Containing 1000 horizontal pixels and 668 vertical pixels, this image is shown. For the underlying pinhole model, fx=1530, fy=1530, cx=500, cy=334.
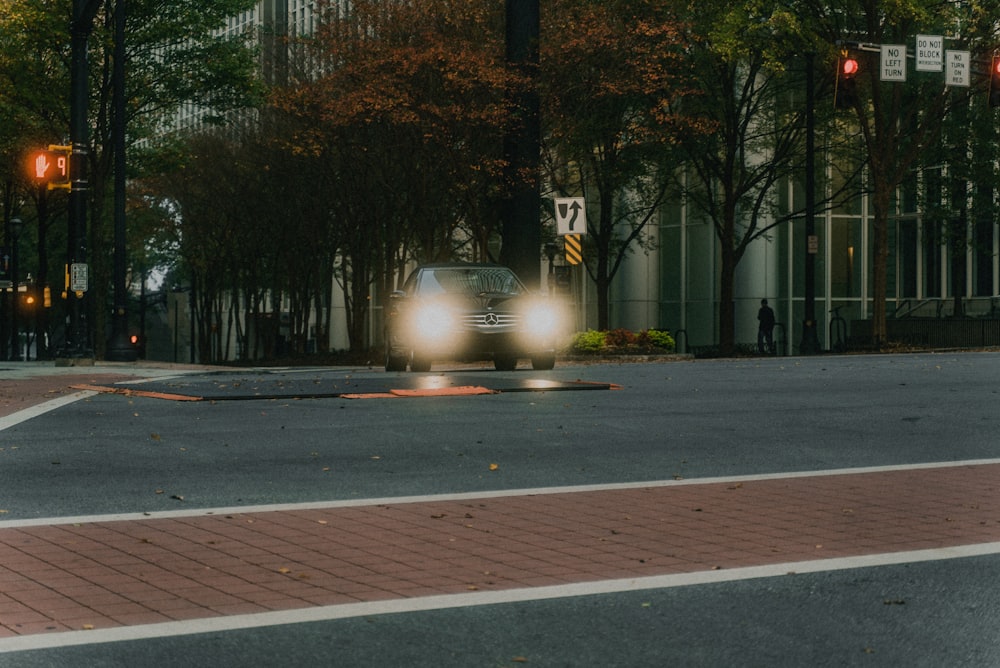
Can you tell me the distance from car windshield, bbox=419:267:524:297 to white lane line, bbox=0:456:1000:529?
13.5m

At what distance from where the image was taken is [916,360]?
27203 mm

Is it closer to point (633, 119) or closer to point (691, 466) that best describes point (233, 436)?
point (691, 466)

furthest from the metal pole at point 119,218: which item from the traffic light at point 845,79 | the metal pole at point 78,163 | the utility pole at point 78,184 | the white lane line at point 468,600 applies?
the white lane line at point 468,600

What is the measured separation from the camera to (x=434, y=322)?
24.4 metres

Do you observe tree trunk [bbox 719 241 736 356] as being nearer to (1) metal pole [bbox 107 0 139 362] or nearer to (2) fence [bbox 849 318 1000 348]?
(2) fence [bbox 849 318 1000 348]

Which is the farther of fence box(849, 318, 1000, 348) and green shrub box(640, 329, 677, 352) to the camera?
fence box(849, 318, 1000, 348)

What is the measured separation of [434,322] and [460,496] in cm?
1440

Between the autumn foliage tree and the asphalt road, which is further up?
the autumn foliage tree

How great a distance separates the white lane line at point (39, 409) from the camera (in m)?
15.5

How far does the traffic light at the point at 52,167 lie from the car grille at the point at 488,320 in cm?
985

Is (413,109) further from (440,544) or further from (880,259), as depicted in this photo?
(440,544)

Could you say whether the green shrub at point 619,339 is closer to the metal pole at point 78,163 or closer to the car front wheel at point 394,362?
the car front wheel at point 394,362

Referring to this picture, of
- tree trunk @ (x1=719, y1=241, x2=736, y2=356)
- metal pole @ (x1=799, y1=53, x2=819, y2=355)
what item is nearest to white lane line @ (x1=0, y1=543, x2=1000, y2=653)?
metal pole @ (x1=799, y1=53, x2=819, y2=355)

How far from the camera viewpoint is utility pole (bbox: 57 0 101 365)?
3148 centimetres
